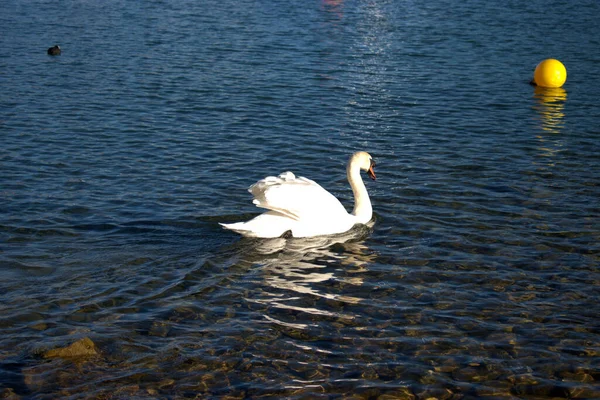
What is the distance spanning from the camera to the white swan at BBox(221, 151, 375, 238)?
939cm

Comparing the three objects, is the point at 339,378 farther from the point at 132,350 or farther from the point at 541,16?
the point at 541,16

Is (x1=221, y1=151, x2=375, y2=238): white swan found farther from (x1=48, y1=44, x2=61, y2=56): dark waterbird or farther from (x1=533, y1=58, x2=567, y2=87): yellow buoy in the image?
(x1=48, y1=44, x2=61, y2=56): dark waterbird

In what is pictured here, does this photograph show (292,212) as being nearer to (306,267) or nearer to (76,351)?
(306,267)

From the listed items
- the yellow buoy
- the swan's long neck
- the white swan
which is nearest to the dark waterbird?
the yellow buoy

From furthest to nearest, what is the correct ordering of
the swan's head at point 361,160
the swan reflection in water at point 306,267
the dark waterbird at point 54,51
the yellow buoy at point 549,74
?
the dark waterbird at point 54,51 → the yellow buoy at point 549,74 → the swan's head at point 361,160 → the swan reflection in water at point 306,267

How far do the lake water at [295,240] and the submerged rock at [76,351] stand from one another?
4 cm

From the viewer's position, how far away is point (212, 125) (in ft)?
47.8

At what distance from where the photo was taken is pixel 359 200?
10211 mm

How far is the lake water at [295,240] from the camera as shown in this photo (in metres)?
6.86

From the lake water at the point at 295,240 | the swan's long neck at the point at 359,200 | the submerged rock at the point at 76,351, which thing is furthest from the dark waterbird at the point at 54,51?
the submerged rock at the point at 76,351

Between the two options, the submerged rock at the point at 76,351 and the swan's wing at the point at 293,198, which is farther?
the swan's wing at the point at 293,198

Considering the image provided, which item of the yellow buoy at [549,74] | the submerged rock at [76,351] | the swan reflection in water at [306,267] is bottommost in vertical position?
the submerged rock at [76,351]

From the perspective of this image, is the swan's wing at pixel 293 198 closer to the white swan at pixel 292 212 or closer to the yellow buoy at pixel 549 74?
the white swan at pixel 292 212

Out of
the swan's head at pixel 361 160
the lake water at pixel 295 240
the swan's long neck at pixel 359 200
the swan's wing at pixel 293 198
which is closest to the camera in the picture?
the lake water at pixel 295 240
